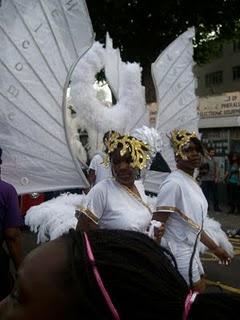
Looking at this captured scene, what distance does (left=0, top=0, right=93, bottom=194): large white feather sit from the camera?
4.96 metres

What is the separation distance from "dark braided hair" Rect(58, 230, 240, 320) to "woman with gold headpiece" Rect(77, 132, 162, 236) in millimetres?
2431

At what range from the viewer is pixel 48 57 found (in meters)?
5.25

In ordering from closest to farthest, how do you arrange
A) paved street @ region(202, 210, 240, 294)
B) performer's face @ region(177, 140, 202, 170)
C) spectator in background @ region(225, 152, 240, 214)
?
1. performer's face @ region(177, 140, 202, 170)
2. paved street @ region(202, 210, 240, 294)
3. spectator in background @ region(225, 152, 240, 214)

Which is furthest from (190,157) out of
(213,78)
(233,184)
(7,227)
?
(213,78)

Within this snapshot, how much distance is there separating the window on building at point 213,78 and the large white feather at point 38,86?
96.9ft

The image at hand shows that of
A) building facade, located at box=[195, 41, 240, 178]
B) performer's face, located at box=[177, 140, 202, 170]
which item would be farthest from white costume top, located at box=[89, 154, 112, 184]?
building facade, located at box=[195, 41, 240, 178]

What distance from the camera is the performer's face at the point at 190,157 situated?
4120mm

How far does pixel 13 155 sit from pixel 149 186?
149 cm

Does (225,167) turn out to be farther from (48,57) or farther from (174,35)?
(48,57)

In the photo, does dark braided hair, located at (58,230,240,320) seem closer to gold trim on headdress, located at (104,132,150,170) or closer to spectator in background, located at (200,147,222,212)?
gold trim on headdress, located at (104,132,150,170)

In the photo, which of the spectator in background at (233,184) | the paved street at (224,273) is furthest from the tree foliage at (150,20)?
the paved street at (224,273)

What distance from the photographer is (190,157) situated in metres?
4.15

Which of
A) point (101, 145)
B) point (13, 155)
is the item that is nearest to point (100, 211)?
point (13, 155)

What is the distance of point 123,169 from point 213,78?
105ft
